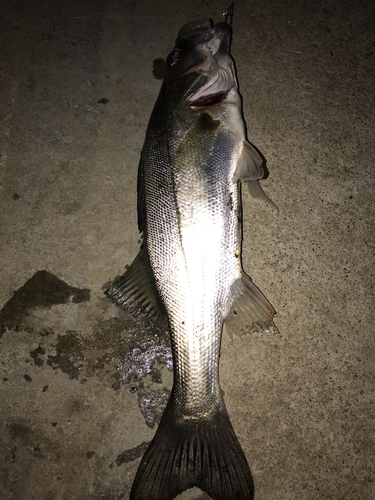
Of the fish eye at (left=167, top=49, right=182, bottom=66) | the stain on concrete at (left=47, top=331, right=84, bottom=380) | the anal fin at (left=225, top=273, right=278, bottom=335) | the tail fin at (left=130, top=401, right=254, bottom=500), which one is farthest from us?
the stain on concrete at (left=47, top=331, right=84, bottom=380)

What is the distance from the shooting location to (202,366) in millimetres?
1942

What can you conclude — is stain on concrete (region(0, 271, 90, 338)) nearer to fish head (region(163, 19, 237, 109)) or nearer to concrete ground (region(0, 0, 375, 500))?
concrete ground (region(0, 0, 375, 500))

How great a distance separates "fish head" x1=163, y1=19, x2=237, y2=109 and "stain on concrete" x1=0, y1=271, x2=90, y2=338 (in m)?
1.61

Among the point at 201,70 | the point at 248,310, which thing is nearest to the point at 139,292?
the point at 248,310

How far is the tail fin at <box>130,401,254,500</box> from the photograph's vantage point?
1.93 meters

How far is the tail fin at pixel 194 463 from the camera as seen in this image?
1930mm


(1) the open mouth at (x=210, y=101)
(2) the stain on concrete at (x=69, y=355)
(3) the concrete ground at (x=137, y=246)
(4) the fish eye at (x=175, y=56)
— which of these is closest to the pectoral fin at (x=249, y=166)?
(1) the open mouth at (x=210, y=101)

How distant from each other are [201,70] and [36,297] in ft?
6.83

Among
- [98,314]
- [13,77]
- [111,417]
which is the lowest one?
[111,417]

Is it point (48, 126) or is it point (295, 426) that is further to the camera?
point (48, 126)

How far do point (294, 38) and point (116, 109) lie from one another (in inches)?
65.2

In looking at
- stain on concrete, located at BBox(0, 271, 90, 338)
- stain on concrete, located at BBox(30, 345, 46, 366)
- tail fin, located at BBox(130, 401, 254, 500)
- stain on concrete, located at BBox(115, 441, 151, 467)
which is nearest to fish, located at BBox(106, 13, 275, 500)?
tail fin, located at BBox(130, 401, 254, 500)

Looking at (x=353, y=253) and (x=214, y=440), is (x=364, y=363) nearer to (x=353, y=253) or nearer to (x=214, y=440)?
(x=353, y=253)

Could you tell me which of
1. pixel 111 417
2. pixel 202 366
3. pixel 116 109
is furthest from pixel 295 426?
pixel 116 109
